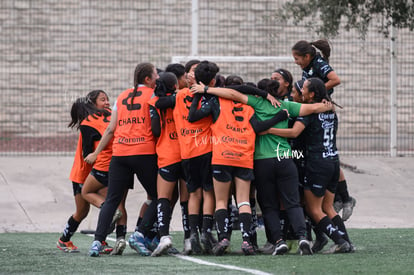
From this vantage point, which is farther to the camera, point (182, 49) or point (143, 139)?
point (182, 49)

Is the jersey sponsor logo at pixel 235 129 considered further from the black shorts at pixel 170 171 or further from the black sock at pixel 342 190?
the black sock at pixel 342 190

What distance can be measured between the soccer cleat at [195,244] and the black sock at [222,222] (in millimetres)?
312

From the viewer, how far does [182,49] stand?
1912 centimetres

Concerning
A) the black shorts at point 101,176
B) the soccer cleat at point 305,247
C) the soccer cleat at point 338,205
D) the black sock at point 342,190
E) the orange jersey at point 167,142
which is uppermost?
the orange jersey at point 167,142

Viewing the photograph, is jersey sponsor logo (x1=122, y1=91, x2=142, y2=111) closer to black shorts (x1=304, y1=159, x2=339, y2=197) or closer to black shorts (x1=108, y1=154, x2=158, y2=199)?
black shorts (x1=108, y1=154, x2=158, y2=199)

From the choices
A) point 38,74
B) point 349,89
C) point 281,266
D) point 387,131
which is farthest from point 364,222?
point 38,74

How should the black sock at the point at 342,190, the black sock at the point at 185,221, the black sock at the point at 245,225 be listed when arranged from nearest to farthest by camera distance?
1. the black sock at the point at 245,225
2. the black sock at the point at 185,221
3. the black sock at the point at 342,190

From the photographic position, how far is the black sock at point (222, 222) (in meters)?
8.33

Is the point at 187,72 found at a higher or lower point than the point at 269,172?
higher

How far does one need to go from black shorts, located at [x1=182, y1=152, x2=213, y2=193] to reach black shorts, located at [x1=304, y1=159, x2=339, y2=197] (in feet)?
3.17

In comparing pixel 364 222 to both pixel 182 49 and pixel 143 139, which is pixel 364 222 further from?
pixel 182 49

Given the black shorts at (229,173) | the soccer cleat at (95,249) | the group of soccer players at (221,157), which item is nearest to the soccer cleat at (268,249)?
the group of soccer players at (221,157)

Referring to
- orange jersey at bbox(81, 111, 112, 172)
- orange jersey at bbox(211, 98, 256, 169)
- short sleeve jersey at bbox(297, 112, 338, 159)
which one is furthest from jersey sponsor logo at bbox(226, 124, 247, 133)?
orange jersey at bbox(81, 111, 112, 172)

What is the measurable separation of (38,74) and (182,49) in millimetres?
3165
